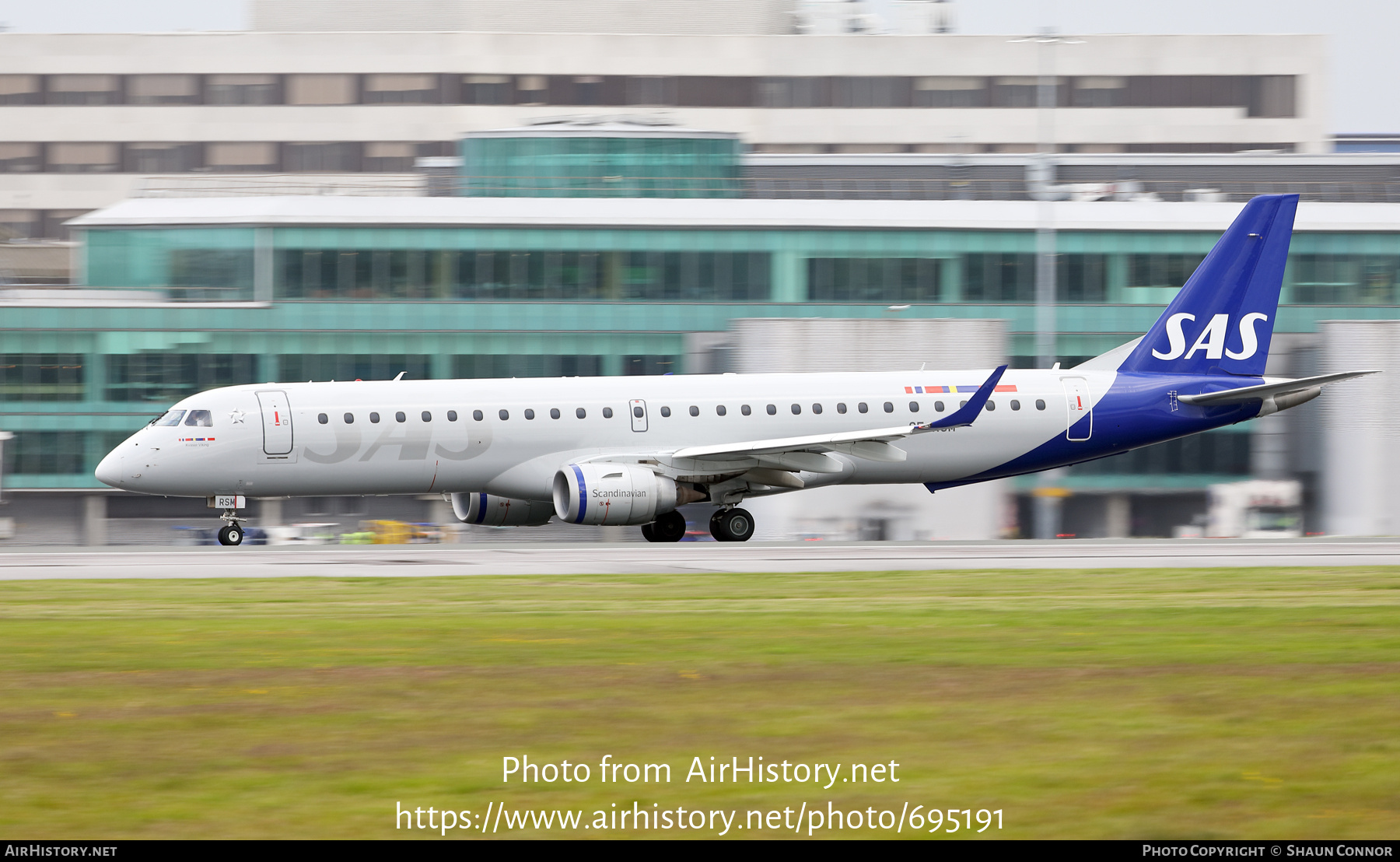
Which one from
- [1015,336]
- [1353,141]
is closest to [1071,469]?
[1015,336]

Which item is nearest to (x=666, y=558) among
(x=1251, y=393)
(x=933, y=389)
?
(x=933, y=389)

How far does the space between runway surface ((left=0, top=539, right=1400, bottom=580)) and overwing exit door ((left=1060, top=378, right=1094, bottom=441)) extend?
2698 millimetres

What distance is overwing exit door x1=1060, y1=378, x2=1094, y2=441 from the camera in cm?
3675

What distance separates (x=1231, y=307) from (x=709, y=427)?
41.0 ft

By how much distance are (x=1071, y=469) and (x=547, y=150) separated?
1079 inches

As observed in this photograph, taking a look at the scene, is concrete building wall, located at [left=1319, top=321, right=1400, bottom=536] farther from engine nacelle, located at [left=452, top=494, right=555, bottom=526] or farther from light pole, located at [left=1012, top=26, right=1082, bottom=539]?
engine nacelle, located at [left=452, top=494, right=555, bottom=526]

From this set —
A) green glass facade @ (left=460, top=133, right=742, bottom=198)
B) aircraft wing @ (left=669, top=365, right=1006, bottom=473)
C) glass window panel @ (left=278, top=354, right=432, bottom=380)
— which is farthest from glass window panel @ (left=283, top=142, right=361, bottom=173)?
aircraft wing @ (left=669, top=365, right=1006, bottom=473)

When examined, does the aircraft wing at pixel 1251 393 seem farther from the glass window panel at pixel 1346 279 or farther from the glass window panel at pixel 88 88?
the glass window panel at pixel 88 88

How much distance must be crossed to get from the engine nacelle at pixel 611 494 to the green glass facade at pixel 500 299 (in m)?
27.5

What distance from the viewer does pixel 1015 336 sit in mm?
60781

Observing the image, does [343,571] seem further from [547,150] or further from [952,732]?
[547,150]

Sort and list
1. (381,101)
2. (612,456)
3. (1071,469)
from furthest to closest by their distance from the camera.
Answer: (381,101) < (1071,469) < (612,456)

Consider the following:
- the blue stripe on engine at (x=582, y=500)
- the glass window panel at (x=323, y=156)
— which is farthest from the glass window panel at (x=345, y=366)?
the glass window panel at (x=323, y=156)

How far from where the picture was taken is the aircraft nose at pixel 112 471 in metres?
33.0
